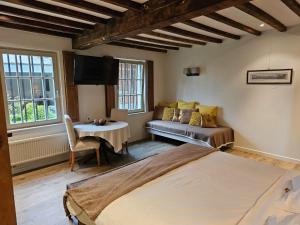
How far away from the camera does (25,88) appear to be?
3.46 m

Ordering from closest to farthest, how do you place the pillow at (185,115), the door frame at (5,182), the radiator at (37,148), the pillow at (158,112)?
the door frame at (5,182) → the radiator at (37,148) → the pillow at (185,115) → the pillow at (158,112)

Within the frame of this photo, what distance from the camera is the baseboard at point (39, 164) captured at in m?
3.38

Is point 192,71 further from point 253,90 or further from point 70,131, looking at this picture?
point 70,131

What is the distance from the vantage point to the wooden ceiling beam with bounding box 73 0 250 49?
6.43ft

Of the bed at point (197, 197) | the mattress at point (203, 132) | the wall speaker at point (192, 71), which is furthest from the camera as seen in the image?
the wall speaker at point (192, 71)

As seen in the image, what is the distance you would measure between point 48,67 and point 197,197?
132 inches

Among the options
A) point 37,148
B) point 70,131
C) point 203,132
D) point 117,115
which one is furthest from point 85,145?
point 203,132

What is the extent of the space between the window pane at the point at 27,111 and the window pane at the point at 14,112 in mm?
73

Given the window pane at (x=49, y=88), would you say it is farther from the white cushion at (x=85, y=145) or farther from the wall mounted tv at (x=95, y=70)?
the white cushion at (x=85, y=145)

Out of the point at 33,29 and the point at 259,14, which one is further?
the point at 33,29

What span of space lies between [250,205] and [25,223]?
218cm

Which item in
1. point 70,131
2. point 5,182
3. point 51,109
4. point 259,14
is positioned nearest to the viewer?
point 5,182

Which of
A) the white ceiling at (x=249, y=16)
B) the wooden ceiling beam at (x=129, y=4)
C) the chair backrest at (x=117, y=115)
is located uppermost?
the white ceiling at (x=249, y=16)

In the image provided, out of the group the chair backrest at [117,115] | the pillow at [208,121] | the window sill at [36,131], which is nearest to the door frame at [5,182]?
the window sill at [36,131]
